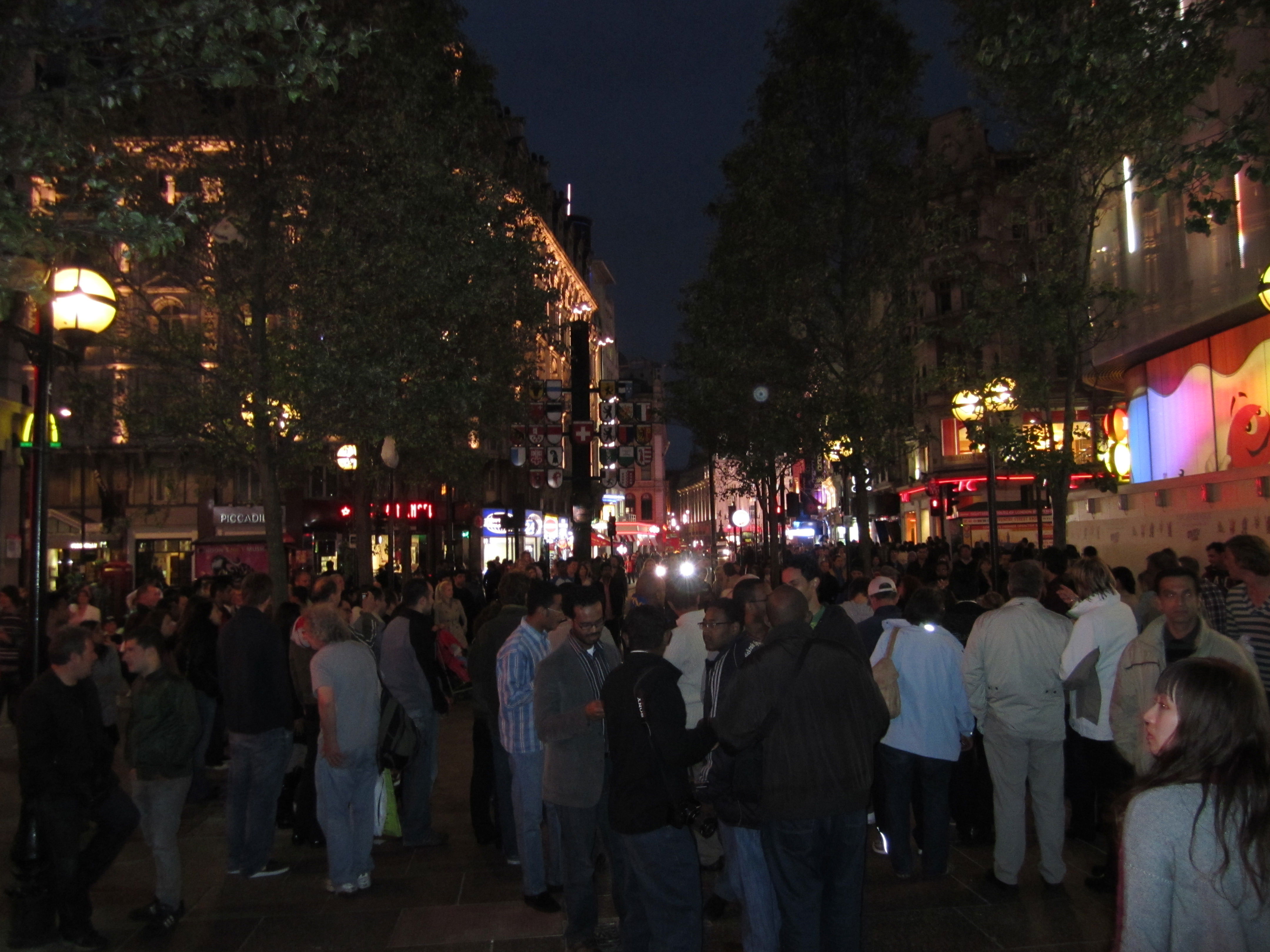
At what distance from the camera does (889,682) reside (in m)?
6.94

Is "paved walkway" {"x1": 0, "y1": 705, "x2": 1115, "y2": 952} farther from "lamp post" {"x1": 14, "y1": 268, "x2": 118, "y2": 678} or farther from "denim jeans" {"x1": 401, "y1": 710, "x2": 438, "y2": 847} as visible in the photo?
"lamp post" {"x1": 14, "y1": 268, "x2": 118, "y2": 678}

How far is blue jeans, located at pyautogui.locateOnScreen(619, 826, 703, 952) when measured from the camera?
16.1 ft

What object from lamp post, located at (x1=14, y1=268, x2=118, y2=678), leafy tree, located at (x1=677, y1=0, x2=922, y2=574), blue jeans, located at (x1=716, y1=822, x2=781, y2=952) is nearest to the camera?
blue jeans, located at (x1=716, y1=822, x2=781, y2=952)

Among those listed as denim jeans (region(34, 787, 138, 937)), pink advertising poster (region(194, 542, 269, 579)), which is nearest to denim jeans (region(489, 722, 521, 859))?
denim jeans (region(34, 787, 138, 937))

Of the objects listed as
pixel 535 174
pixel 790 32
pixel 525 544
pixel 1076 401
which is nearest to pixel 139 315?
pixel 535 174

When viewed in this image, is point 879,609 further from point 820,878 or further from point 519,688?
point 820,878

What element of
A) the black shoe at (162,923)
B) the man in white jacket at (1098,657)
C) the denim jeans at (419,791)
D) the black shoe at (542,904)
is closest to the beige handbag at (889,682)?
the man in white jacket at (1098,657)

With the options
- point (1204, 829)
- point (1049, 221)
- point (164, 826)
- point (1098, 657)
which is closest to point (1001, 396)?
point (1049, 221)

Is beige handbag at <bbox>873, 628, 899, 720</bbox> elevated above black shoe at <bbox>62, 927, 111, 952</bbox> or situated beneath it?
elevated above

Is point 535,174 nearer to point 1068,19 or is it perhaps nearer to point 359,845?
point 1068,19

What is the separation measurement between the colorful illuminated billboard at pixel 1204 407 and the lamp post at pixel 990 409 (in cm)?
420

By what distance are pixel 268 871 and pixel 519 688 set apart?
2486 mm

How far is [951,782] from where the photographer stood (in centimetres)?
820

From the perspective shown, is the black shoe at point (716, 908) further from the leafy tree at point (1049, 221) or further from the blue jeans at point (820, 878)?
the leafy tree at point (1049, 221)
